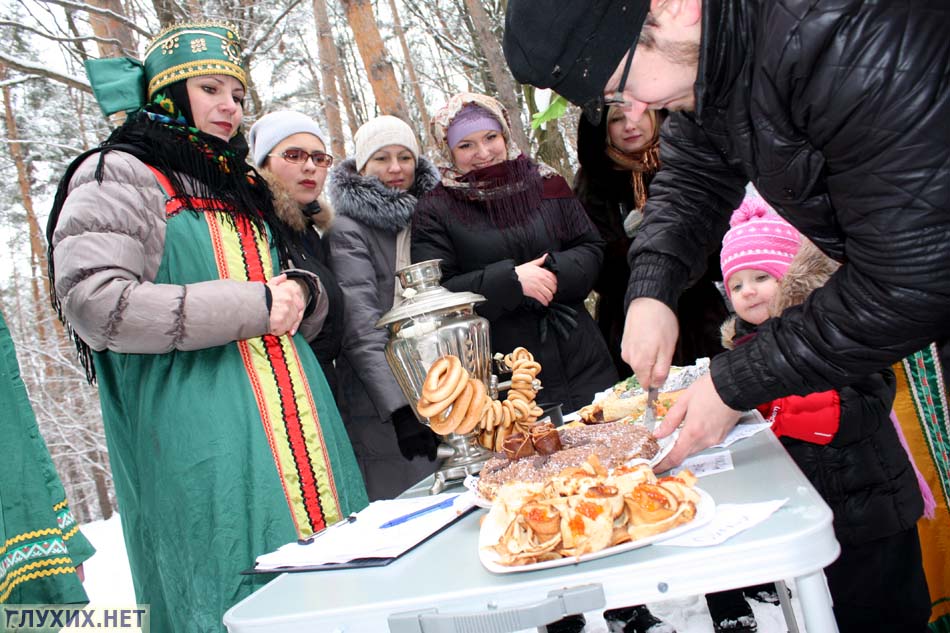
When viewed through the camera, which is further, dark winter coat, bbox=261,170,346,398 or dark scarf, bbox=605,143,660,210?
dark scarf, bbox=605,143,660,210

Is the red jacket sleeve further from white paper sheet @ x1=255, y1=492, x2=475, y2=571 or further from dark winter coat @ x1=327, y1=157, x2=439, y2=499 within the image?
dark winter coat @ x1=327, y1=157, x2=439, y2=499

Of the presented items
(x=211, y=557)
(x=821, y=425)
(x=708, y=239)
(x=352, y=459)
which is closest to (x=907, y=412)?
(x=821, y=425)

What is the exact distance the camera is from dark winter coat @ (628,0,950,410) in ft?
2.92

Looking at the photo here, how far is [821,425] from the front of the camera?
5.63 feet

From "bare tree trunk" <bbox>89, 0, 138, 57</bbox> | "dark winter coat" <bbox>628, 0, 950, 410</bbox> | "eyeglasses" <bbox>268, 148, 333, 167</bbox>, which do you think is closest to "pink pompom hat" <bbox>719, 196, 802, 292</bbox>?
"dark winter coat" <bbox>628, 0, 950, 410</bbox>

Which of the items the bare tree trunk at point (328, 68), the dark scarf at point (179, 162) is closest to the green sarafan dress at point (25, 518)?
the dark scarf at point (179, 162)

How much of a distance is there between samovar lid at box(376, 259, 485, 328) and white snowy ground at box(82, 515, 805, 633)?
1380 mm

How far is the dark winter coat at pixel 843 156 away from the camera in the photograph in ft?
2.92

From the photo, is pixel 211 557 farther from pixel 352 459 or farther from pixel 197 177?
pixel 197 177

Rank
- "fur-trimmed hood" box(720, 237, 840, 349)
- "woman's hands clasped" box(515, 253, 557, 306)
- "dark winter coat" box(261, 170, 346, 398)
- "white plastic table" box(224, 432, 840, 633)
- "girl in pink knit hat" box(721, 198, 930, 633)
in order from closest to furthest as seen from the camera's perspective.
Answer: "white plastic table" box(224, 432, 840, 633) < "girl in pink knit hat" box(721, 198, 930, 633) < "fur-trimmed hood" box(720, 237, 840, 349) < "dark winter coat" box(261, 170, 346, 398) < "woman's hands clasped" box(515, 253, 557, 306)

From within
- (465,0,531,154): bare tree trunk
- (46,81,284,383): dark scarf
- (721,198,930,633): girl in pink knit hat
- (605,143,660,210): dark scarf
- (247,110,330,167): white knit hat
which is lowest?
(721,198,930,633): girl in pink knit hat

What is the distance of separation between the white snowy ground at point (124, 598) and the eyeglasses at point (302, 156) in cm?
184

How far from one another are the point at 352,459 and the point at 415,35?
9.96m

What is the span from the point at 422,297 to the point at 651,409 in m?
0.58
